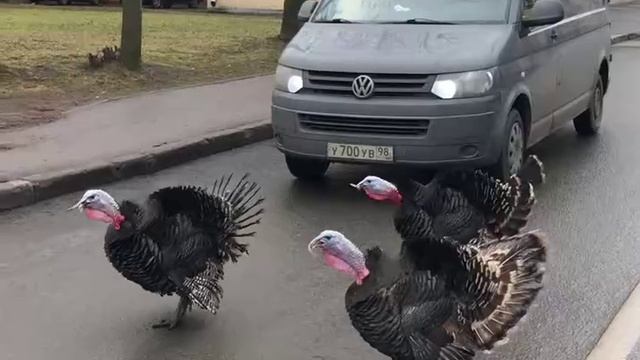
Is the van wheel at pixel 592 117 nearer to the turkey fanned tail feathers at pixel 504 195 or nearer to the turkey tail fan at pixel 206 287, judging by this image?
the turkey fanned tail feathers at pixel 504 195

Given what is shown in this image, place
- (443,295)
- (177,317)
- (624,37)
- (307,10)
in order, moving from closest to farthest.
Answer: (443,295) → (177,317) → (307,10) → (624,37)

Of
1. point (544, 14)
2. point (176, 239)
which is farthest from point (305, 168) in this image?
point (176, 239)

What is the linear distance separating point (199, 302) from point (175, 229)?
0.37 meters

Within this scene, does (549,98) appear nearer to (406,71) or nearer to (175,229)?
(406,71)

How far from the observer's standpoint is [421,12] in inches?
317

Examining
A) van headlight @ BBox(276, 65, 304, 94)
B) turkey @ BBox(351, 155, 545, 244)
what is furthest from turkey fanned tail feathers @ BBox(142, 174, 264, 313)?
van headlight @ BBox(276, 65, 304, 94)

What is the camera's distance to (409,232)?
195 inches

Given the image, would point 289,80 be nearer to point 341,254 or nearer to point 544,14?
point 544,14

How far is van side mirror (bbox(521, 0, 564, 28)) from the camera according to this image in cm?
771

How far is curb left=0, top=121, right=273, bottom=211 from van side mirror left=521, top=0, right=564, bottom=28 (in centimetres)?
319

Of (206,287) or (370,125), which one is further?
(370,125)

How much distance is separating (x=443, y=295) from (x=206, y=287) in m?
1.40

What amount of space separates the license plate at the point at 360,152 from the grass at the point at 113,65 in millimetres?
4445

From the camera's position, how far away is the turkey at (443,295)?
3.63 m
